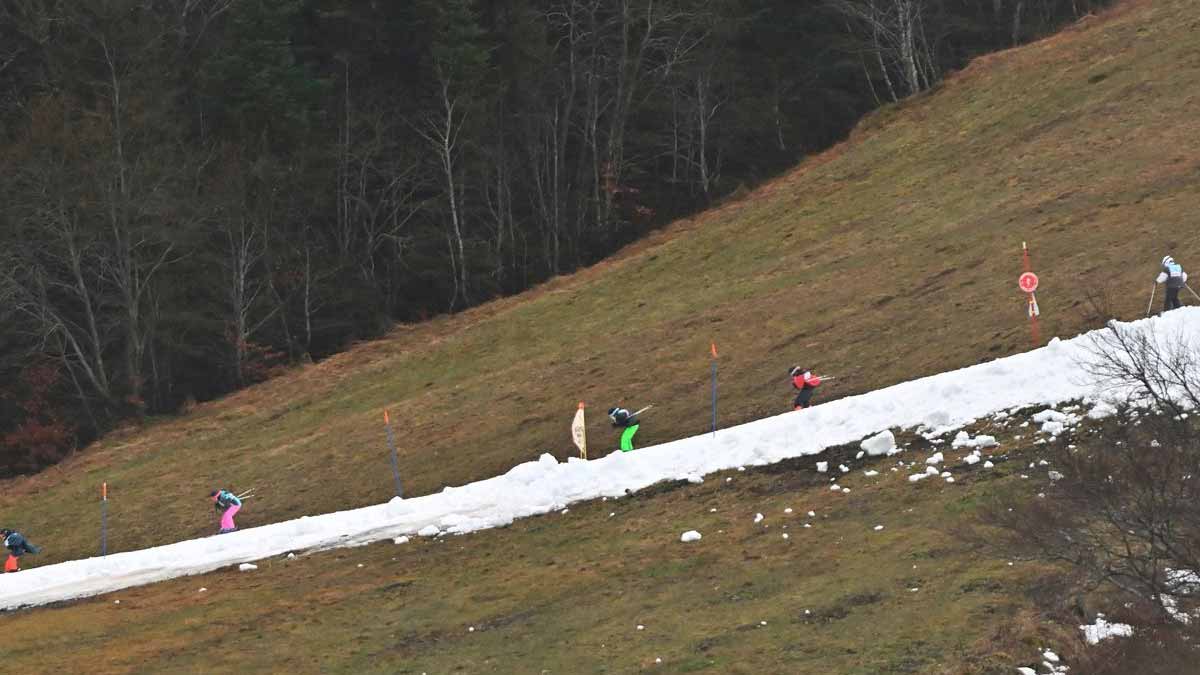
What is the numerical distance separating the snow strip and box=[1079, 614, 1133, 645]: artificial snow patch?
7.17 metres

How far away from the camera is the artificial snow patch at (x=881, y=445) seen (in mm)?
23531

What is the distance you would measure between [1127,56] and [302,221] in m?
36.5

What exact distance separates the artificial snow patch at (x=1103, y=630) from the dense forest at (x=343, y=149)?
144 feet

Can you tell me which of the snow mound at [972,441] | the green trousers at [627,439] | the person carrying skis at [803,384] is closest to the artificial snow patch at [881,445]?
the snow mound at [972,441]

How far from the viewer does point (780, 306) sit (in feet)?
127

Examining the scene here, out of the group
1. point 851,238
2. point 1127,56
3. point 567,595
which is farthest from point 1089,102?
point 567,595

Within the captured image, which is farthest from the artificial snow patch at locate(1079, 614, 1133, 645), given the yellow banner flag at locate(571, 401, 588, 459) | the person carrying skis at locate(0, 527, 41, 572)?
the person carrying skis at locate(0, 527, 41, 572)

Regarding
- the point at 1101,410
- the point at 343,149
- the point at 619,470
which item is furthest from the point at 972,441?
the point at 343,149

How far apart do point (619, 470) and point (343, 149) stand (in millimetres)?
40785

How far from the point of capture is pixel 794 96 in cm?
7050

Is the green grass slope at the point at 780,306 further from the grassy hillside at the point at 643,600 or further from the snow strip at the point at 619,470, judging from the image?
the grassy hillside at the point at 643,600

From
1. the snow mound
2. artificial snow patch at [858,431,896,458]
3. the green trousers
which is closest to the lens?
the snow mound

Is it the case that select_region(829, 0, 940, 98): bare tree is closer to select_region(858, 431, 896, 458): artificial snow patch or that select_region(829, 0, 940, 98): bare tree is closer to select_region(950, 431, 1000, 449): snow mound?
select_region(858, 431, 896, 458): artificial snow patch

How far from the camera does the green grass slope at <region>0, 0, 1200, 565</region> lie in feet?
106
